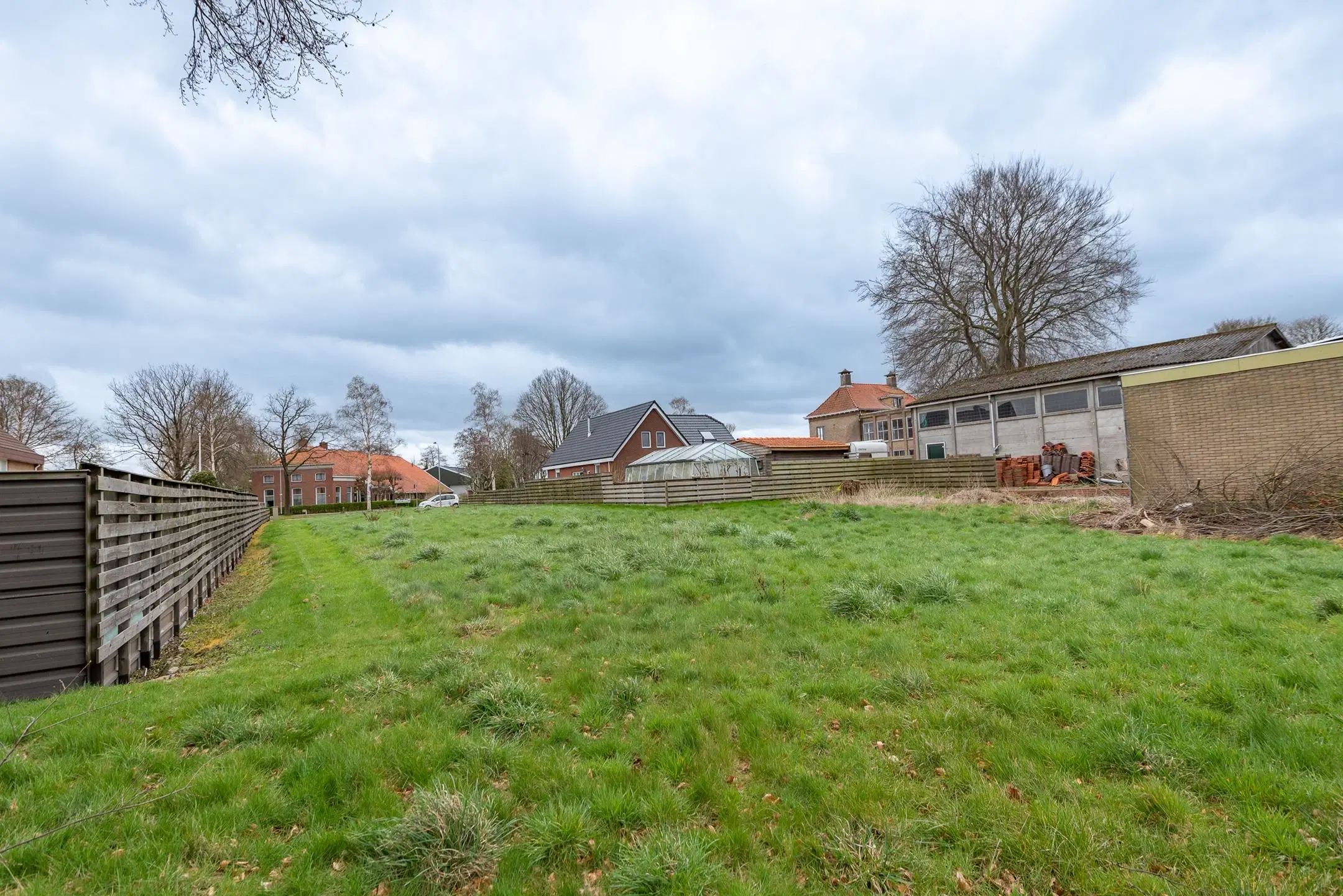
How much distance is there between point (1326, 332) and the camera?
3712cm

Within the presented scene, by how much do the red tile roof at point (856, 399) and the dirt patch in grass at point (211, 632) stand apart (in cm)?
4754

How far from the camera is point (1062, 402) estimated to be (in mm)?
28062

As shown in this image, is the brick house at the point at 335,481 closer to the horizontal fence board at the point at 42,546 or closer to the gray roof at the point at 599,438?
the gray roof at the point at 599,438

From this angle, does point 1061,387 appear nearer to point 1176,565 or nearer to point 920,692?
point 1176,565

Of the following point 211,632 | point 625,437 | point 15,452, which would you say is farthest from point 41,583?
point 625,437

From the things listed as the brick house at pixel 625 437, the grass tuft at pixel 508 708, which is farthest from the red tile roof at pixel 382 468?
the grass tuft at pixel 508 708

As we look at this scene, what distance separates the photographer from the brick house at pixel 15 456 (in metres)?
23.5

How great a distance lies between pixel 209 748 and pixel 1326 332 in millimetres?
56160

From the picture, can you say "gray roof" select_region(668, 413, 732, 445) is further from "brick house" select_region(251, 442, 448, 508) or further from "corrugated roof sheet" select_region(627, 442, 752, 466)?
"brick house" select_region(251, 442, 448, 508)

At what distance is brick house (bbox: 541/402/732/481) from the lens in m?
44.6

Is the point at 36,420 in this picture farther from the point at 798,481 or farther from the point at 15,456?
the point at 798,481

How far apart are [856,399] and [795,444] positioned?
11403 millimetres

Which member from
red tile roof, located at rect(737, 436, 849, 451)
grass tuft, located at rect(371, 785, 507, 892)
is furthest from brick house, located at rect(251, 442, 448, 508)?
grass tuft, located at rect(371, 785, 507, 892)

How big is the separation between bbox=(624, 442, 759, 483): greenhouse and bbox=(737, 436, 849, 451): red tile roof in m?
13.1
